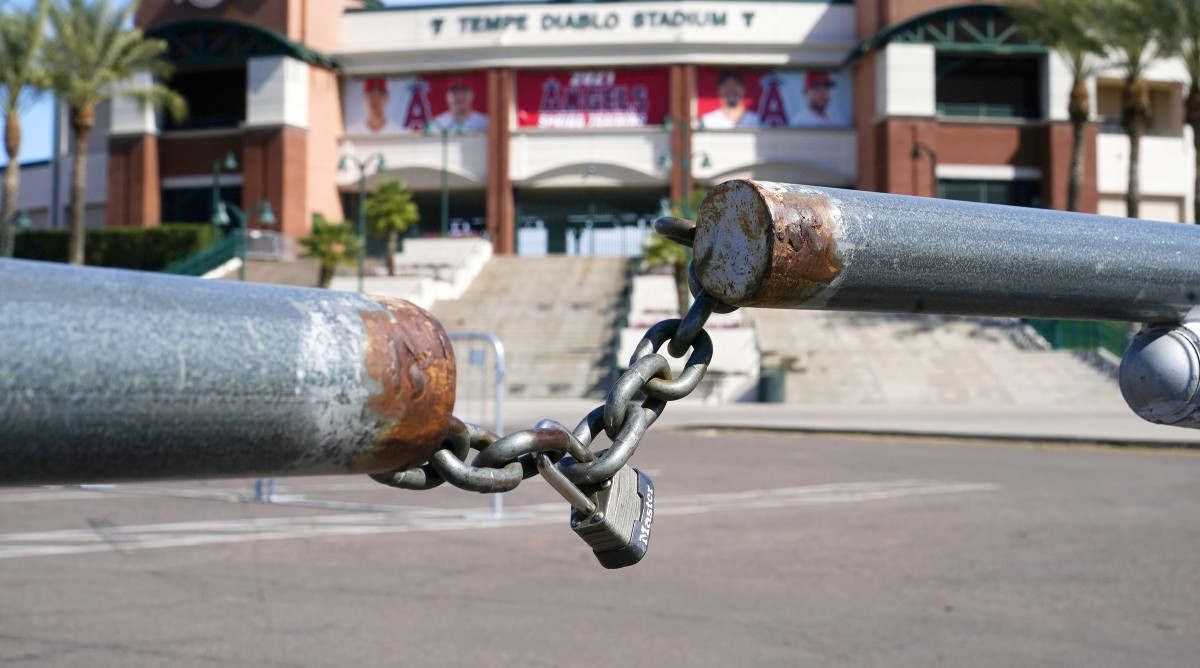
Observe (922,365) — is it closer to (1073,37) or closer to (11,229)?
(1073,37)

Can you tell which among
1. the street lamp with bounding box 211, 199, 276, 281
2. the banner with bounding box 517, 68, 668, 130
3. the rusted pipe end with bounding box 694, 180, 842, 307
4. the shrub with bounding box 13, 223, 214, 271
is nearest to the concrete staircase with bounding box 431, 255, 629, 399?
the street lamp with bounding box 211, 199, 276, 281

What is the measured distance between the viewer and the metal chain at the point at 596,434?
1102mm

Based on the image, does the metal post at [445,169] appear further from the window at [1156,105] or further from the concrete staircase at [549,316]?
the window at [1156,105]

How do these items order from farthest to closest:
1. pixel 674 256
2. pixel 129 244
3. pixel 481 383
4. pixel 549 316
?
pixel 129 244 < pixel 549 316 < pixel 674 256 < pixel 481 383

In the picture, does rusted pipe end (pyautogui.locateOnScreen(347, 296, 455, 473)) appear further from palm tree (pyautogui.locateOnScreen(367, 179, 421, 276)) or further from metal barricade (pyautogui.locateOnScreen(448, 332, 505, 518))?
palm tree (pyautogui.locateOnScreen(367, 179, 421, 276))

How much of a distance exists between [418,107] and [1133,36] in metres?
31.1

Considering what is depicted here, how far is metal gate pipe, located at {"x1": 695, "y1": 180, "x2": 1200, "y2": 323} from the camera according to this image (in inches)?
47.1

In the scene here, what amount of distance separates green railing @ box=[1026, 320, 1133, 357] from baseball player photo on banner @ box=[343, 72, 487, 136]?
90.5 ft

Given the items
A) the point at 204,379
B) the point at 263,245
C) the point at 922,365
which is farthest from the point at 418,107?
the point at 204,379

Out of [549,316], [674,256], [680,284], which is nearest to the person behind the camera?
[680,284]

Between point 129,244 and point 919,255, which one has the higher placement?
point 129,244

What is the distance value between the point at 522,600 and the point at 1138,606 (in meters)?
3.25

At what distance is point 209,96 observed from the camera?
55469mm

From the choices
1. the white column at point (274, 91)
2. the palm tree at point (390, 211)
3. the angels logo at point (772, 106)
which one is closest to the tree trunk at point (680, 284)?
the palm tree at point (390, 211)
